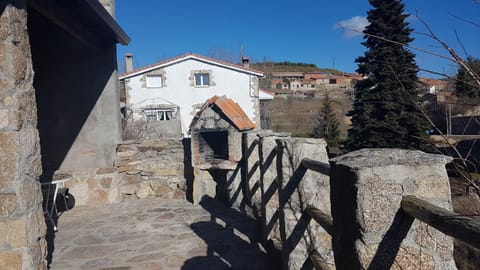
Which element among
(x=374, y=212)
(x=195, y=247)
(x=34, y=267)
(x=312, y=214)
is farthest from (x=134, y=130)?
(x=374, y=212)

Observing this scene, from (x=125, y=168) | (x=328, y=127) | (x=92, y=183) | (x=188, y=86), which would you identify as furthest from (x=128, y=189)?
(x=188, y=86)

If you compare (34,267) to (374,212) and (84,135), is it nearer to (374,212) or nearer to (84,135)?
(374,212)

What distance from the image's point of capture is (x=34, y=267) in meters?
2.30

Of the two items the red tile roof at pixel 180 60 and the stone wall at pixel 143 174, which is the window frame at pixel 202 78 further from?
the stone wall at pixel 143 174

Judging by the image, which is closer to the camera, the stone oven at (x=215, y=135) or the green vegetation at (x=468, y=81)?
the green vegetation at (x=468, y=81)

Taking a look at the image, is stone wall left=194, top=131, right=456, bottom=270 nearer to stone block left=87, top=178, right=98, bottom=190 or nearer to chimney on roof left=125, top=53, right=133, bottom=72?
stone block left=87, top=178, right=98, bottom=190

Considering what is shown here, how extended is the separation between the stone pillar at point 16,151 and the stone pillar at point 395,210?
213cm

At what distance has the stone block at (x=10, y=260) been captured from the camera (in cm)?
222

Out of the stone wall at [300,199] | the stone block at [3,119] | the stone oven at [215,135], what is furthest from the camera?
the stone oven at [215,135]

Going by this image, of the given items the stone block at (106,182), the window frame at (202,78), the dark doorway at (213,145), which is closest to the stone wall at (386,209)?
the dark doorway at (213,145)

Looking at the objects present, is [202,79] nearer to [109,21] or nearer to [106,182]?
[106,182]

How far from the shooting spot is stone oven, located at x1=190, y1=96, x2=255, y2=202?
525 cm

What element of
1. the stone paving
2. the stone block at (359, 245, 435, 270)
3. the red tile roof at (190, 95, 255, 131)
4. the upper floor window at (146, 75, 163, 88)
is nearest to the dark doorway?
the red tile roof at (190, 95, 255, 131)

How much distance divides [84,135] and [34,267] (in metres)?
3.30
